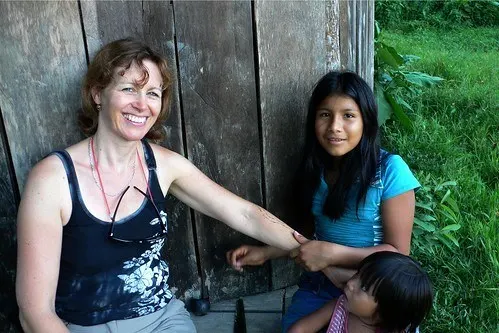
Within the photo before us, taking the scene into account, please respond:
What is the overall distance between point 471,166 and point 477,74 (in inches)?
64.1

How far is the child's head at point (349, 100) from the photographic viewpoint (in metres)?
2.19

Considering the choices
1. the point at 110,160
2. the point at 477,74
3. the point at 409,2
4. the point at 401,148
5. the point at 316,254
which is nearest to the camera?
the point at 110,160

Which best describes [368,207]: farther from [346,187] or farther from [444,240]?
[444,240]

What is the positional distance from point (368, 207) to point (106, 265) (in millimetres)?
985

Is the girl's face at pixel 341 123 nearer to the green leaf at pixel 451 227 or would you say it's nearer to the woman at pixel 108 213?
the woman at pixel 108 213

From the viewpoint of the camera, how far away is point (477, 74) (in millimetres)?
5059

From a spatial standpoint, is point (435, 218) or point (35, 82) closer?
point (35, 82)

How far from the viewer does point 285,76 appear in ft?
7.68

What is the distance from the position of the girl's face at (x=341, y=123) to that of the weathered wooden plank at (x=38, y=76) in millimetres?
916

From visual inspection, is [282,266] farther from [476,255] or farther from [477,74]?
[477,74]

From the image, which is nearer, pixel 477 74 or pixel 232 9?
pixel 232 9

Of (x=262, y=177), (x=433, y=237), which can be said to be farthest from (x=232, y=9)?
(x=433, y=237)

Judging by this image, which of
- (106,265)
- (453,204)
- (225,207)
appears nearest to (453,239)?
(453,204)

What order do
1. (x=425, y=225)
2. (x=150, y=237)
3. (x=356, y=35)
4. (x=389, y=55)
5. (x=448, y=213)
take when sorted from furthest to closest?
(x=389, y=55) → (x=448, y=213) → (x=425, y=225) → (x=356, y=35) → (x=150, y=237)
